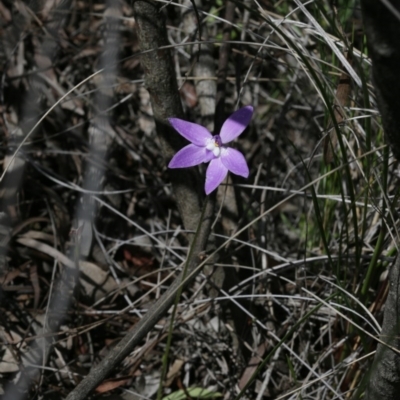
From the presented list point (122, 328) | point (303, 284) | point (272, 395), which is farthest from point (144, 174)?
point (272, 395)

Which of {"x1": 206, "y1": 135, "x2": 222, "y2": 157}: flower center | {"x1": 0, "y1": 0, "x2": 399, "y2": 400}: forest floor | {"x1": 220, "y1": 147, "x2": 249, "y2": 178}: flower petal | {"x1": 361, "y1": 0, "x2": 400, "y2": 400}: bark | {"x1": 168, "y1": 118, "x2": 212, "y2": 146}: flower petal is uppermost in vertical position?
{"x1": 361, "y1": 0, "x2": 400, "y2": 400}: bark

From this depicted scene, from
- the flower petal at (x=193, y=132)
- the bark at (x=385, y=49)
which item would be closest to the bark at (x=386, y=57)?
the bark at (x=385, y=49)

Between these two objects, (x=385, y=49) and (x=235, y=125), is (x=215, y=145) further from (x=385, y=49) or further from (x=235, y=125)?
(x=385, y=49)

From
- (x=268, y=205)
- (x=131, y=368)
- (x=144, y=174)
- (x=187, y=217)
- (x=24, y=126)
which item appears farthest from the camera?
(x=144, y=174)

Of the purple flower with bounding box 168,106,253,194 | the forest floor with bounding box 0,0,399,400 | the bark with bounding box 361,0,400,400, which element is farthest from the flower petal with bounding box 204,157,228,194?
the bark with bounding box 361,0,400,400

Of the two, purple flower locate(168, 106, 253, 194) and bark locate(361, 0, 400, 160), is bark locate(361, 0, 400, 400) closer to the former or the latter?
bark locate(361, 0, 400, 160)

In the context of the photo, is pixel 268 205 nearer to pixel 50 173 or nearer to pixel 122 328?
pixel 122 328
